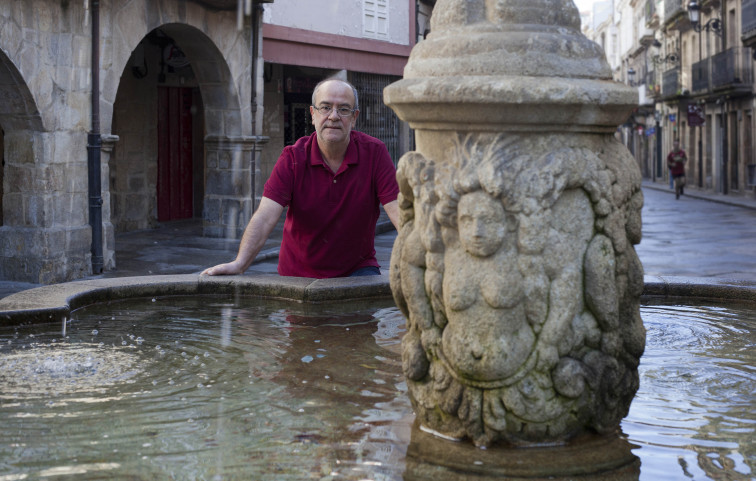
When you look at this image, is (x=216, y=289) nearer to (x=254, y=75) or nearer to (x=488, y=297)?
(x=488, y=297)

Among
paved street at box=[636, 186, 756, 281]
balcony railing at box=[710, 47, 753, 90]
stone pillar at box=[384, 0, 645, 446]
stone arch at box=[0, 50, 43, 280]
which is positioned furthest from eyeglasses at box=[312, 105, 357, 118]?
balcony railing at box=[710, 47, 753, 90]

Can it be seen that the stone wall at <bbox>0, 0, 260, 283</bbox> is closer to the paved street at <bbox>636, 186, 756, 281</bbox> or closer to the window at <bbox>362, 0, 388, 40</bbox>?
the paved street at <bbox>636, 186, 756, 281</bbox>

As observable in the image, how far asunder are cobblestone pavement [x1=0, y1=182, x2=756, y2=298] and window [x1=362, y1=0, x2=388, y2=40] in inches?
182

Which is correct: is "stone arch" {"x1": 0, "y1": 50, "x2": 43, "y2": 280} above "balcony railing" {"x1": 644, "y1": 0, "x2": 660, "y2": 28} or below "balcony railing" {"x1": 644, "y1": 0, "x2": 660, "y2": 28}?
below

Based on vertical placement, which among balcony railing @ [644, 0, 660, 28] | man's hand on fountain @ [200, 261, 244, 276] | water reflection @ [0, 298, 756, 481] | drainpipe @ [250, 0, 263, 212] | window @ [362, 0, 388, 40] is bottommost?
water reflection @ [0, 298, 756, 481]

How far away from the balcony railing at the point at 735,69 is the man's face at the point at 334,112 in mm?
29947

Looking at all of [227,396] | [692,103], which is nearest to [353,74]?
[227,396]

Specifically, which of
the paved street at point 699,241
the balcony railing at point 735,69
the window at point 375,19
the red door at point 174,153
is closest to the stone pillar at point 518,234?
the paved street at point 699,241

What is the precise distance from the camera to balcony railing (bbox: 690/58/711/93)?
123ft

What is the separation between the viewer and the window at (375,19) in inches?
851

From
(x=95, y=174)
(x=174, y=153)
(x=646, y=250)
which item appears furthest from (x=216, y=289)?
(x=174, y=153)

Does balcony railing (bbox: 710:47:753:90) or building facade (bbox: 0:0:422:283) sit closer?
building facade (bbox: 0:0:422:283)

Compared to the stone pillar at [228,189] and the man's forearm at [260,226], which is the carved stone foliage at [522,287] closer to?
the man's forearm at [260,226]

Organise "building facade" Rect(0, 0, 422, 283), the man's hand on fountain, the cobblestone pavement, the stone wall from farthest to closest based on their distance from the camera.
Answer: the cobblestone pavement → "building facade" Rect(0, 0, 422, 283) → the stone wall → the man's hand on fountain
